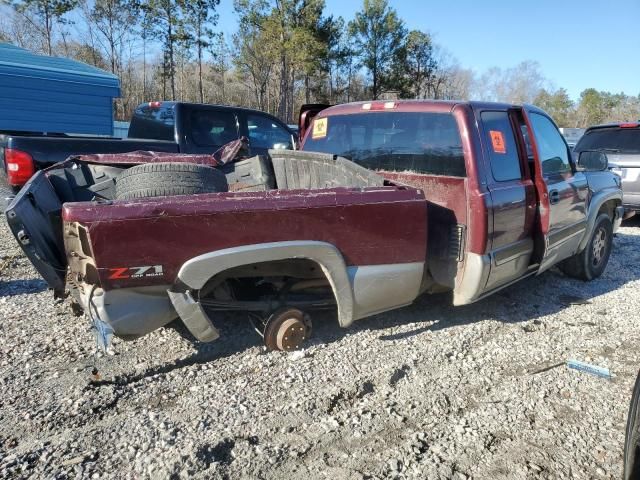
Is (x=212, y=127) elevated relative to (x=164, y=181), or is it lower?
elevated

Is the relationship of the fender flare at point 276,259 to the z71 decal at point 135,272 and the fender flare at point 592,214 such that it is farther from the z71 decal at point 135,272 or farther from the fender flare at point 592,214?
the fender flare at point 592,214

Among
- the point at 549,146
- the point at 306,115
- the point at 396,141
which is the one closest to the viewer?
the point at 396,141

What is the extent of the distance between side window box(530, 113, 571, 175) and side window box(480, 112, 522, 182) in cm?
36

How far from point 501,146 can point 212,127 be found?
451cm

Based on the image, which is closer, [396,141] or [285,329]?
[285,329]

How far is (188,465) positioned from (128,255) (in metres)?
1.09

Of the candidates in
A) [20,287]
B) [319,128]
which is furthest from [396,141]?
[20,287]

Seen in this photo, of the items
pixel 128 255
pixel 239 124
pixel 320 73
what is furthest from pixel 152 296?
pixel 320 73

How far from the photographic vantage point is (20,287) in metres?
4.61

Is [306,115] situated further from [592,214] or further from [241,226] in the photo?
[241,226]

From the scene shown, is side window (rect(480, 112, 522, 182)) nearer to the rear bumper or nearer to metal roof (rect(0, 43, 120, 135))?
the rear bumper

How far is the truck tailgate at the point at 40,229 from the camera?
2.80 m

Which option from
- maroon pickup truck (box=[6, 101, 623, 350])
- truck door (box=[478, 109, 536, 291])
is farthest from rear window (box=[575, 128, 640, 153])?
truck door (box=[478, 109, 536, 291])

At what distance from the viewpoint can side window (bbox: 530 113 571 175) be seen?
4.29m
